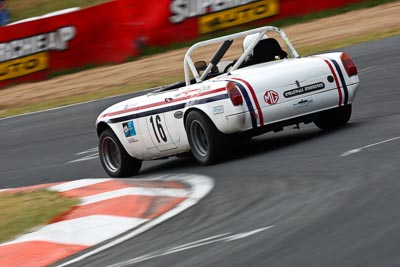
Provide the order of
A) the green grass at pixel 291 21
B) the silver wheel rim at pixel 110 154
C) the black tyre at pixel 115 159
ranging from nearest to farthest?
the black tyre at pixel 115 159 < the silver wheel rim at pixel 110 154 < the green grass at pixel 291 21

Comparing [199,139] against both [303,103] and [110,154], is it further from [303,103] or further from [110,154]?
[110,154]

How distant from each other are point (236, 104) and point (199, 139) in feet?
2.65

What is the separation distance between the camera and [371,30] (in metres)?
21.9

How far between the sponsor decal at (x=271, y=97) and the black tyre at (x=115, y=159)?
210 cm

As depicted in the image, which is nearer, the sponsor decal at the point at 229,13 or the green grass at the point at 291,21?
the sponsor decal at the point at 229,13

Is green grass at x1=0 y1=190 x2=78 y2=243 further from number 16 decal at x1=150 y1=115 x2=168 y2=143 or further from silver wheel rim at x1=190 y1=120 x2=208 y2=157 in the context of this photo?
silver wheel rim at x1=190 y1=120 x2=208 y2=157

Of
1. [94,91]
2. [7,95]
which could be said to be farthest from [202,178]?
[7,95]

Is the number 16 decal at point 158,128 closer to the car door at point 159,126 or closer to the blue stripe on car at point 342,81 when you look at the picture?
the car door at point 159,126

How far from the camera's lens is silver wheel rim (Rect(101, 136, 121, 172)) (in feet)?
40.5

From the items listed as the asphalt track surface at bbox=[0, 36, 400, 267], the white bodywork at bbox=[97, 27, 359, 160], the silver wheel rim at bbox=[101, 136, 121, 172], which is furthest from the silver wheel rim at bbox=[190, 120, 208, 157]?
the silver wheel rim at bbox=[101, 136, 121, 172]

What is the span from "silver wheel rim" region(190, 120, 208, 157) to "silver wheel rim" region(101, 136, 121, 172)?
145 centimetres

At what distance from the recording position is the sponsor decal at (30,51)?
963 inches

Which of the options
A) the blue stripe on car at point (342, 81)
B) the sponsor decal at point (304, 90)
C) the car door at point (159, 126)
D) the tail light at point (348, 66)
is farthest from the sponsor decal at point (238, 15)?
the sponsor decal at point (304, 90)

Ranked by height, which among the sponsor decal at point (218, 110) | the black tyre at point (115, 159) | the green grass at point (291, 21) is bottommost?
the black tyre at point (115, 159)
